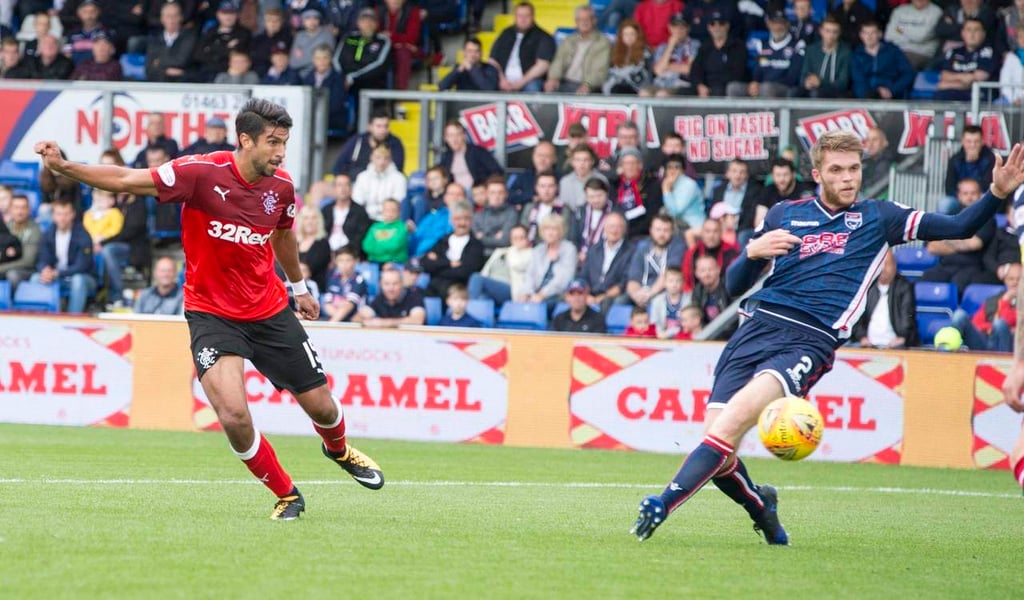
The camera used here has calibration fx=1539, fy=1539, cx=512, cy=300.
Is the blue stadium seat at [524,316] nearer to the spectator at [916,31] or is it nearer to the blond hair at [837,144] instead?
the spectator at [916,31]

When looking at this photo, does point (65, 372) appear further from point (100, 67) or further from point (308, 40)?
point (100, 67)

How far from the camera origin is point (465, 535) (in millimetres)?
8016

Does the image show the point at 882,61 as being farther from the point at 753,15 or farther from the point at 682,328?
the point at 682,328

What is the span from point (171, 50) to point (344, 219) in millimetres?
5369

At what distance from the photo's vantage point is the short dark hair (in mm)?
8344

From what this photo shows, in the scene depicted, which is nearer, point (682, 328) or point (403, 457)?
point (403, 457)

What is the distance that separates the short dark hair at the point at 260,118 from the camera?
8.34 m

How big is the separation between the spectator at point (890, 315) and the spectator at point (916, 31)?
4.83 meters

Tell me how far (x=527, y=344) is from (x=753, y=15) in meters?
7.67

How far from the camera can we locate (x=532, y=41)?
21375mm

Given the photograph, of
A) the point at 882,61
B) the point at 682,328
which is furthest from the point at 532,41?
the point at 682,328

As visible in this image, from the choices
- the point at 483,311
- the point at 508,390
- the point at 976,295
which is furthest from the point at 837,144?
the point at 483,311

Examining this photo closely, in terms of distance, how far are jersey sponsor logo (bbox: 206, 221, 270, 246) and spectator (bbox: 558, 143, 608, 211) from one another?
10.1 meters

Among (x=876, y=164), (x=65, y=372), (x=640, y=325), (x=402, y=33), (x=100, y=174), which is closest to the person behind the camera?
(x=100, y=174)
